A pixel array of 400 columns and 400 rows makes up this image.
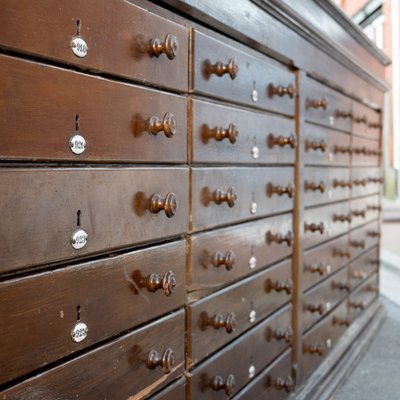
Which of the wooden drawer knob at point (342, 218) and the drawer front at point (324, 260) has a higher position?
the wooden drawer knob at point (342, 218)

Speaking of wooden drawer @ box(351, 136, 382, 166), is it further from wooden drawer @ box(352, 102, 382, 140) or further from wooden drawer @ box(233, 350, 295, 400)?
wooden drawer @ box(233, 350, 295, 400)

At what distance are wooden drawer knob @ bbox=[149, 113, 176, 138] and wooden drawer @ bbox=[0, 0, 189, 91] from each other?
95 mm

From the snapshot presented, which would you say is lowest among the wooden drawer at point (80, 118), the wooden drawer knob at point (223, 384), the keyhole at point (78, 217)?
the wooden drawer knob at point (223, 384)

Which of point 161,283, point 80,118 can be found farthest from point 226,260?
point 80,118

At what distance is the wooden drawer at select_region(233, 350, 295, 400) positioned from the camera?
5.67 feet

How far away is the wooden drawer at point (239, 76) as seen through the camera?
4.49 feet

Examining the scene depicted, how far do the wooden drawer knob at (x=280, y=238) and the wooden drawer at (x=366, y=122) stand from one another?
45.2 inches

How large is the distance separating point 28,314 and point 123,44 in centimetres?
58

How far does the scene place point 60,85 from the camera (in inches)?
36.9

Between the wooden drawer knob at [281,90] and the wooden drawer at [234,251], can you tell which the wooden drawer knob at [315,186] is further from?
the wooden drawer knob at [281,90]

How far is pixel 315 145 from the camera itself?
2141 millimetres

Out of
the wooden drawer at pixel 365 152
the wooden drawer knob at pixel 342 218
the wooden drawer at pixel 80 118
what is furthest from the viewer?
the wooden drawer at pixel 365 152

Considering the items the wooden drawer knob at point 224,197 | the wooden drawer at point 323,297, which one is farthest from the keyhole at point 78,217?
the wooden drawer at point 323,297

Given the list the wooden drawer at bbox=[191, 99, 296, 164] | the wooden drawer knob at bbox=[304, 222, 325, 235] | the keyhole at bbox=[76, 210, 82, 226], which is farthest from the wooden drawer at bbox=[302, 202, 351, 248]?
the keyhole at bbox=[76, 210, 82, 226]
